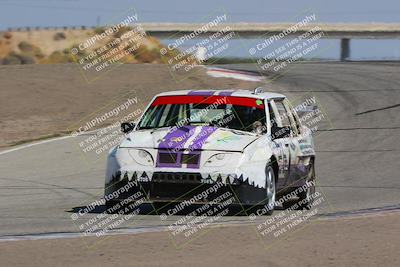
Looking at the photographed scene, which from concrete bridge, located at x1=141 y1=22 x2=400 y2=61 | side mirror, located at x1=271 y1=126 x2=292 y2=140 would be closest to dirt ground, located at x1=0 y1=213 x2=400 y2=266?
side mirror, located at x1=271 y1=126 x2=292 y2=140

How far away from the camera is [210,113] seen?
440 inches

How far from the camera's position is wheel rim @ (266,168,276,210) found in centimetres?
1050

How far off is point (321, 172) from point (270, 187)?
5176 mm

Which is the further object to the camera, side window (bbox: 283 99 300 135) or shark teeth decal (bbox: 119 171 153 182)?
side window (bbox: 283 99 300 135)

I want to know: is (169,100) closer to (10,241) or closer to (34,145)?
(10,241)

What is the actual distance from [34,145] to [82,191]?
19.8 feet

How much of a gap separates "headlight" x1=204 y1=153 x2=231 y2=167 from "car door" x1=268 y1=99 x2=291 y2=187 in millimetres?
847

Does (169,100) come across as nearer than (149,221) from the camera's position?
No

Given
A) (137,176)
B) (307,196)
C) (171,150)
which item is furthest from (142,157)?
(307,196)

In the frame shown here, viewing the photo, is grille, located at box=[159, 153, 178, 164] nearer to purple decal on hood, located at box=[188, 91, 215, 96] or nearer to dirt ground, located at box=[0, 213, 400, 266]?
dirt ground, located at box=[0, 213, 400, 266]

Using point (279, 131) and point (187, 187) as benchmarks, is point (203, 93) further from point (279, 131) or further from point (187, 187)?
point (187, 187)

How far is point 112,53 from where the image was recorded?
4584 centimetres

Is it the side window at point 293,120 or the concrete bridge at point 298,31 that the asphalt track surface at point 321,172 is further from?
the concrete bridge at point 298,31

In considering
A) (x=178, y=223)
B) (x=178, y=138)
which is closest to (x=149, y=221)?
(x=178, y=223)
